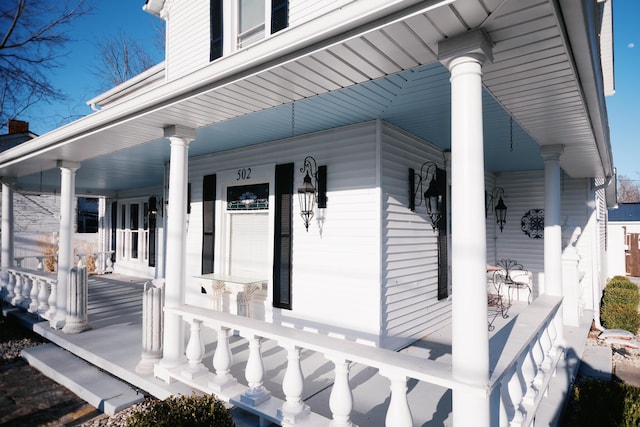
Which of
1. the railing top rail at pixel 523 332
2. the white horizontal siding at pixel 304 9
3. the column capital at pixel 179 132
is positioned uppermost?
the white horizontal siding at pixel 304 9

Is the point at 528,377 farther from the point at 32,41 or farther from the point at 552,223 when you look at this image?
the point at 32,41

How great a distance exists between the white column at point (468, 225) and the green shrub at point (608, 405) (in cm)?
166

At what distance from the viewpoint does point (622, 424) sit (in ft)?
8.91

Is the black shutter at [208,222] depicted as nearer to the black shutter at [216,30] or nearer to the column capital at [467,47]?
the black shutter at [216,30]

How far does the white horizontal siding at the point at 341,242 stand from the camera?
15.5ft

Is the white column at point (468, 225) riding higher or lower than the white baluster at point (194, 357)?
higher

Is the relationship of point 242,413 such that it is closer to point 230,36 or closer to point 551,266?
point 551,266

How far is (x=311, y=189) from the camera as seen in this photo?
5027mm

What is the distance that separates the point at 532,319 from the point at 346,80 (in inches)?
105

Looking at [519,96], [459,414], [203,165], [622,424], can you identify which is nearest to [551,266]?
[622,424]

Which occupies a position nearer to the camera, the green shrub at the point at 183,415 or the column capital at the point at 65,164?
the green shrub at the point at 183,415

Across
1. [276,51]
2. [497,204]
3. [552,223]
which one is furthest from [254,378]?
[497,204]

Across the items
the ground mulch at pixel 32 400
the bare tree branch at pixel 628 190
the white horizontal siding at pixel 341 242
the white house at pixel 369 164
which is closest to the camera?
the white house at pixel 369 164

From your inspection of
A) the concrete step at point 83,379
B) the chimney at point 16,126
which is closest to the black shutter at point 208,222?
the concrete step at point 83,379
